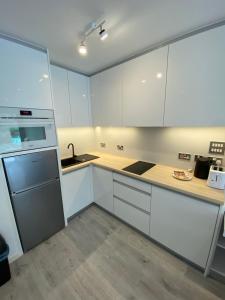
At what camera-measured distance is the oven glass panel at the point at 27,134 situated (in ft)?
4.57

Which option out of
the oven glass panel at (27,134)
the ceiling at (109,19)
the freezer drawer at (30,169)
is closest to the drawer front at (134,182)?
the freezer drawer at (30,169)

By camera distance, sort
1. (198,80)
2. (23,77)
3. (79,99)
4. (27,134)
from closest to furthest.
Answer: (198,80) < (23,77) < (27,134) < (79,99)

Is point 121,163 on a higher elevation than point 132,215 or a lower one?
higher

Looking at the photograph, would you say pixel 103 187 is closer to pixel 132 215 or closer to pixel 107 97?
pixel 132 215

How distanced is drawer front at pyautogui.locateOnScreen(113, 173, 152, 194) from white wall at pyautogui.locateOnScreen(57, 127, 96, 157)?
1.03 m

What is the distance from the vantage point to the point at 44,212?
1.71 meters

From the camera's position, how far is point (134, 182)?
1685 millimetres

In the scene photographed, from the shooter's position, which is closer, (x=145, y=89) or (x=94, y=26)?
(x=94, y=26)

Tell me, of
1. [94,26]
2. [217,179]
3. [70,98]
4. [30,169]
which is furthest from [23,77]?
[217,179]

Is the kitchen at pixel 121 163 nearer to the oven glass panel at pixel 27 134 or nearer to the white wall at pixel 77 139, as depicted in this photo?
the oven glass panel at pixel 27 134

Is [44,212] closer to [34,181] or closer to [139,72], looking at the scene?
[34,181]

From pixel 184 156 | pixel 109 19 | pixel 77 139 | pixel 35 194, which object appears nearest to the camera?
pixel 109 19

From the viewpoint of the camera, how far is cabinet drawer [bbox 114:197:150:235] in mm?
1698

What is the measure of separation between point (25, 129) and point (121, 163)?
4.36ft
